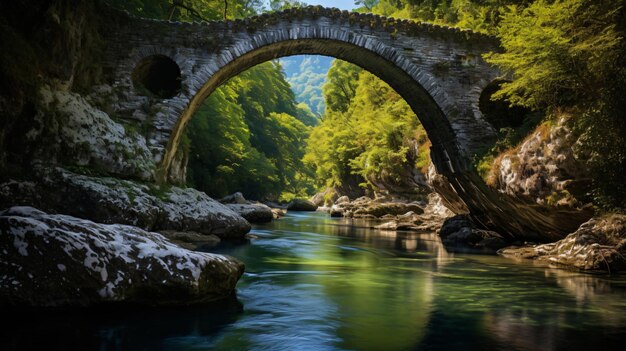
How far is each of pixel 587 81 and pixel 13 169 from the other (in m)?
11.9

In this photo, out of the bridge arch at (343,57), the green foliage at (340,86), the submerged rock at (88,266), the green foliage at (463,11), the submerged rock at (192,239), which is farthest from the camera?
the green foliage at (340,86)

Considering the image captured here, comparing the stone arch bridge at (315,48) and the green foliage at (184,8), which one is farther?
the green foliage at (184,8)

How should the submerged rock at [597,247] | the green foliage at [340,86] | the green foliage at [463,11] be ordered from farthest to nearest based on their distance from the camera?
the green foliage at [340,86] < the green foliage at [463,11] < the submerged rock at [597,247]

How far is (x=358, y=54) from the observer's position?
1433 cm

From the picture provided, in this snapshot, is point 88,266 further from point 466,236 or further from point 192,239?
point 466,236

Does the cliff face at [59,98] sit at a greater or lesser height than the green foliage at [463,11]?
lesser

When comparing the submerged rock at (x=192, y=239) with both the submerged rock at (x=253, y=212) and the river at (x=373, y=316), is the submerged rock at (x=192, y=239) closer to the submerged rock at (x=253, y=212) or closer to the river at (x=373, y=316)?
the river at (x=373, y=316)

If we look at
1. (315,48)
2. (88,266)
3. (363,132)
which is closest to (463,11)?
(315,48)

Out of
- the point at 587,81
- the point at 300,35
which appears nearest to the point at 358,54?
the point at 300,35

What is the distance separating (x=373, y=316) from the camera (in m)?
5.22

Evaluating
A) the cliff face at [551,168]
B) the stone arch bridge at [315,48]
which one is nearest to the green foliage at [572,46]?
the cliff face at [551,168]

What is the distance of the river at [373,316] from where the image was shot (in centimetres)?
409

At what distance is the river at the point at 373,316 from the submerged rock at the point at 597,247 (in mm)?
601

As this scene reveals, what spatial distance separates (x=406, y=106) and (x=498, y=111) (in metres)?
9.37
